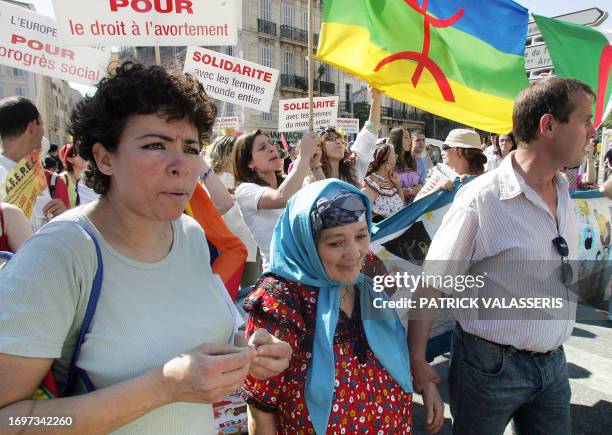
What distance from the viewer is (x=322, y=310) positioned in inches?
64.9

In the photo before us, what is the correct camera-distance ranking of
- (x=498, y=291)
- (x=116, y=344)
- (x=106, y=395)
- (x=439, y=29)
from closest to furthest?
(x=106, y=395) → (x=116, y=344) → (x=498, y=291) → (x=439, y=29)

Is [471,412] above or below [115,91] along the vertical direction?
below

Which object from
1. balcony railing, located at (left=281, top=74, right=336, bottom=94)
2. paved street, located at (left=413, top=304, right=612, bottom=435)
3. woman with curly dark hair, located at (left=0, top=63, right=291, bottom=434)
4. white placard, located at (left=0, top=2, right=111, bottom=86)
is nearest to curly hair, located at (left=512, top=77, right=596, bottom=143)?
woman with curly dark hair, located at (left=0, top=63, right=291, bottom=434)

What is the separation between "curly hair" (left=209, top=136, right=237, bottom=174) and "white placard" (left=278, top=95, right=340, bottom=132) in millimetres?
3243

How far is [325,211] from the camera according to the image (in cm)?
167

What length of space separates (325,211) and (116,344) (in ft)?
2.86

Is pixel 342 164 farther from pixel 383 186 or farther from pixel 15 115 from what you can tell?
pixel 15 115

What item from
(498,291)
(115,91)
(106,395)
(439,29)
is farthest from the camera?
(439,29)

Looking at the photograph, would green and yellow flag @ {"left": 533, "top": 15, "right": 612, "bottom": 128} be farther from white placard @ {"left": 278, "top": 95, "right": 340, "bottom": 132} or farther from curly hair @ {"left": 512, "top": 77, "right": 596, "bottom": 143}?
white placard @ {"left": 278, "top": 95, "right": 340, "bottom": 132}

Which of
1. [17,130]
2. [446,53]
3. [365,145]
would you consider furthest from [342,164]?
[17,130]

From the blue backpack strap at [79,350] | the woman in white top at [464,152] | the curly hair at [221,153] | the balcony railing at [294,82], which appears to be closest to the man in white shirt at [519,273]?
the blue backpack strap at [79,350]

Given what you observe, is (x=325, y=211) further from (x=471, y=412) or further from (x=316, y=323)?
(x=471, y=412)

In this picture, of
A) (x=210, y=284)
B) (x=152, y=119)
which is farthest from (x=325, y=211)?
(x=152, y=119)

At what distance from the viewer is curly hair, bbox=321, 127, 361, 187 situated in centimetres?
445
